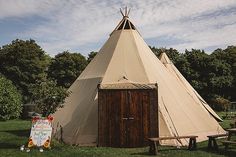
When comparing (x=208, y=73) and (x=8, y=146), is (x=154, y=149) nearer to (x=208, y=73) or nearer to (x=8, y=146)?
(x=8, y=146)

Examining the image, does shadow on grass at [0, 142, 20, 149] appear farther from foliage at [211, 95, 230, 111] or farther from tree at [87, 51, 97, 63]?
tree at [87, 51, 97, 63]

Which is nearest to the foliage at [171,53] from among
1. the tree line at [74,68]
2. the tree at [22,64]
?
the tree line at [74,68]

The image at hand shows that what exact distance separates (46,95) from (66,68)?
39.4m

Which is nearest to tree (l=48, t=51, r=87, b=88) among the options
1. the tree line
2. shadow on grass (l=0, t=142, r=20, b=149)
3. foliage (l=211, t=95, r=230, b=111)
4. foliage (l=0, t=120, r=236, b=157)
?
the tree line

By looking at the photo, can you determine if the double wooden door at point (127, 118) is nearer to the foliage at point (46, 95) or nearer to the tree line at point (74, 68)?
the foliage at point (46, 95)

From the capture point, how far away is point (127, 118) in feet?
52.2

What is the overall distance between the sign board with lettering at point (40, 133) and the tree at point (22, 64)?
32.3 meters

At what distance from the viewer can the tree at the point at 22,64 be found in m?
48.3

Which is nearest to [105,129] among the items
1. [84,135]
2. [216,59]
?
[84,135]

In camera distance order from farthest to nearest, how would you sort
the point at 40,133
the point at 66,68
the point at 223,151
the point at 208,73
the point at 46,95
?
the point at 66,68
the point at 208,73
the point at 46,95
the point at 40,133
the point at 223,151

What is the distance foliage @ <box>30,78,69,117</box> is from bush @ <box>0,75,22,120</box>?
1839 centimetres

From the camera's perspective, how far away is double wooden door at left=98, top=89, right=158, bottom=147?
15875 mm

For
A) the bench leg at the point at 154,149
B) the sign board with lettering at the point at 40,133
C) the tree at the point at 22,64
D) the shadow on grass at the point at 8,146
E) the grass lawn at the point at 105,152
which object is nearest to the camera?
the grass lawn at the point at 105,152

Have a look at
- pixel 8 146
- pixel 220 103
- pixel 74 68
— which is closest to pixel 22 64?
pixel 74 68
